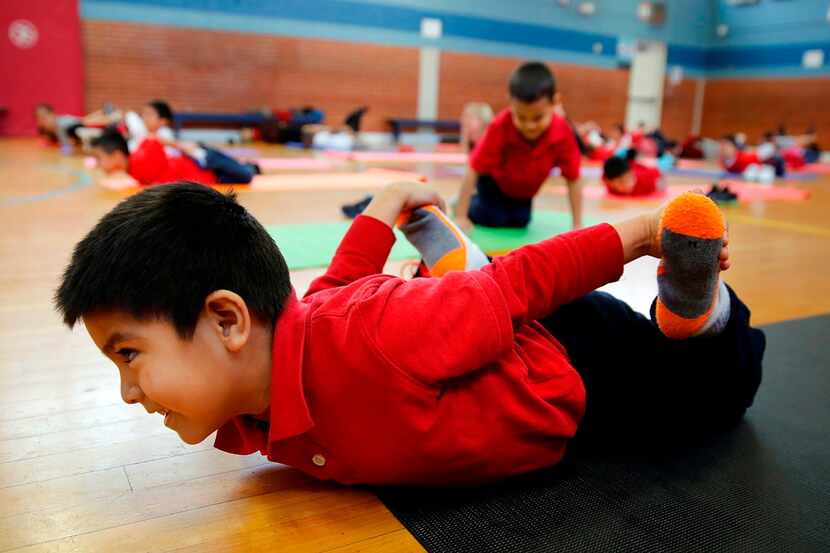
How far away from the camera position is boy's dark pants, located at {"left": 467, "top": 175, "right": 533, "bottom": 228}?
3.58m

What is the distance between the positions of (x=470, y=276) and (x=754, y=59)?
1534 cm

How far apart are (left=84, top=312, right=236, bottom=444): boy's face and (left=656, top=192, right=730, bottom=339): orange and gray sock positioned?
69 centimetres

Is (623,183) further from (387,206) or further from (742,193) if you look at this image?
(387,206)

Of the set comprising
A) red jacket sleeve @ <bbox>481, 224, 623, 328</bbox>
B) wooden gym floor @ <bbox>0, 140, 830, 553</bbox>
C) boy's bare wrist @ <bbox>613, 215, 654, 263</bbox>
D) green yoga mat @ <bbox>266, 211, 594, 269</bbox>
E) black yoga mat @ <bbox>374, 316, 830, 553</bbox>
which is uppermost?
boy's bare wrist @ <bbox>613, 215, 654, 263</bbox>

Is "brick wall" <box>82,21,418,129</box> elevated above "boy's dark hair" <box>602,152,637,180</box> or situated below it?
above

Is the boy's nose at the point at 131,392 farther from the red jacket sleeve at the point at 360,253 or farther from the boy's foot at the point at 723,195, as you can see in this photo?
the boy's foot at the point at 723,195

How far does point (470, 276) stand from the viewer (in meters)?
0.97

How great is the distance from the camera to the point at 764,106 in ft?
44.6

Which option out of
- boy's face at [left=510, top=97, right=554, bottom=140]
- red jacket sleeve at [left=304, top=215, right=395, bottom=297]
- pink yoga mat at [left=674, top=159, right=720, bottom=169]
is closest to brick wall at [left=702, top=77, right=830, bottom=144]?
pink yoga mat at [left=674, top=159, right=720, bottom=169]

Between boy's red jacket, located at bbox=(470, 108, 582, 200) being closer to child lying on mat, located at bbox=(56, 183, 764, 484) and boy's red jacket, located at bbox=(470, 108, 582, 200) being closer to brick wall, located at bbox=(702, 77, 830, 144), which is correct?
child lying on mat, located at bbox=(56, 183, 764, 484)

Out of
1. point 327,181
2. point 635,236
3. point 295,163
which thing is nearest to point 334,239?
point 635,236

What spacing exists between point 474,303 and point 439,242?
532mm

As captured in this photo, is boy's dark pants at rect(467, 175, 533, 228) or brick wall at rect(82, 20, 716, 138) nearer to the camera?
boy's dark pants at rect(467, 175, 533, 228)

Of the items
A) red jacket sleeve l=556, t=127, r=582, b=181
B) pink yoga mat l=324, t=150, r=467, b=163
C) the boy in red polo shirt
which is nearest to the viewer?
the boy in red polo shirt
